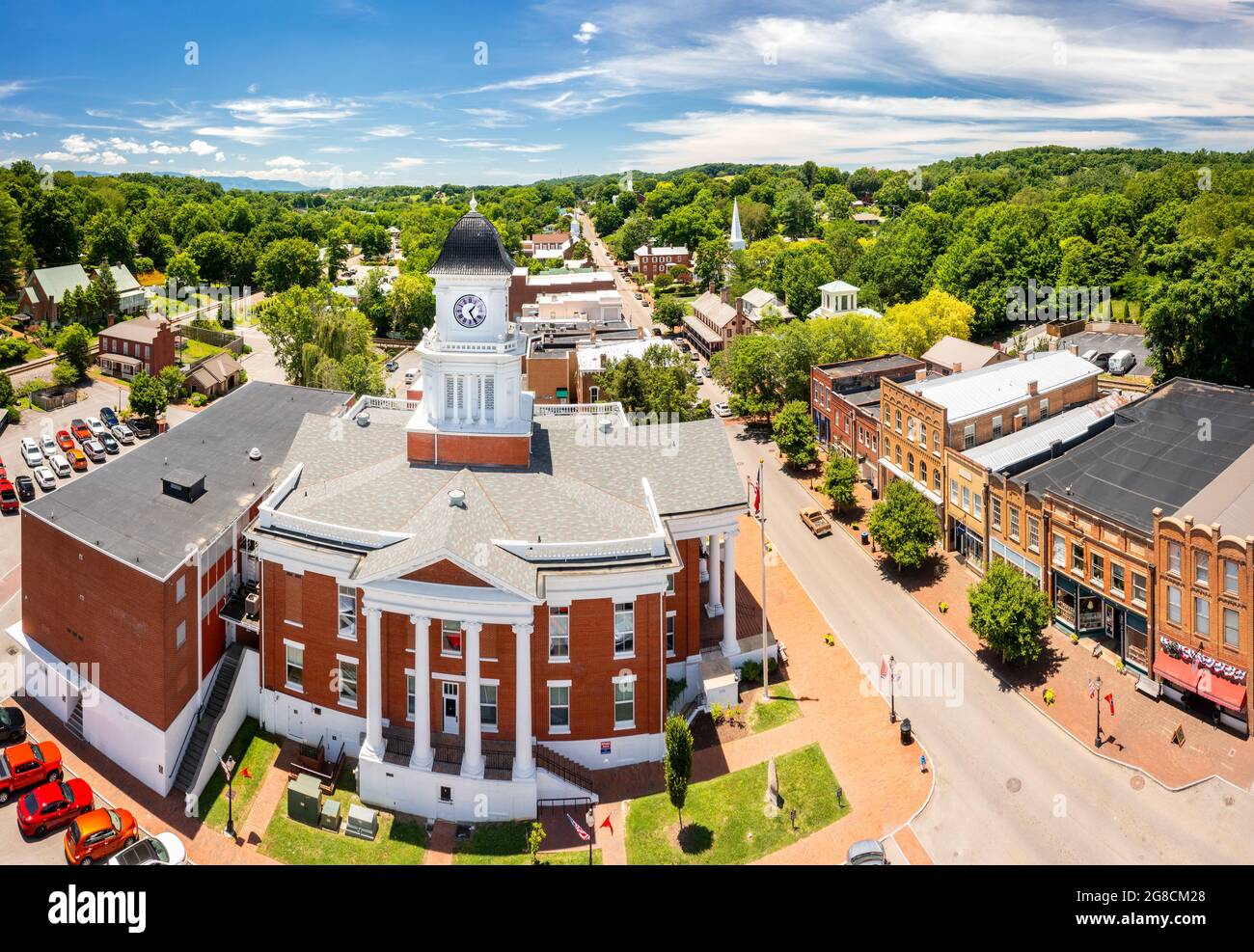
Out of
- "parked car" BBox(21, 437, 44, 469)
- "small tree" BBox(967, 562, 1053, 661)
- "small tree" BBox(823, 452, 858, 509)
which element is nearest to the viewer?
"small tree" BBox(967, 562, 1053, 661)

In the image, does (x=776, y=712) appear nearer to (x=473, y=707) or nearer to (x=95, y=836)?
(x=473, y=707)

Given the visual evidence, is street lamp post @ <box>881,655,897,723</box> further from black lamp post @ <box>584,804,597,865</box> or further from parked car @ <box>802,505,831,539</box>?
parked car @ <box>802,505,831,539</box>

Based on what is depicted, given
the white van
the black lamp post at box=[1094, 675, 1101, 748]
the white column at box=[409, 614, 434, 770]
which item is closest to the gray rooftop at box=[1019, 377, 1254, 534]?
the black lamp post at box=[1094, 675, 1101, 748]

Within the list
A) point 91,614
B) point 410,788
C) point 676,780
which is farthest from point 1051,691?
point 91,614

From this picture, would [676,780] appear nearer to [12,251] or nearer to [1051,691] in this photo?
[1051,691]

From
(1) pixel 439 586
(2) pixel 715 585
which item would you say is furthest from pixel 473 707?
(2) pixel 715 585

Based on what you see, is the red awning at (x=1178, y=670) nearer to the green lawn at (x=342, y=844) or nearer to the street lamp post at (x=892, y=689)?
the street lamp post at (x=892, y=689)

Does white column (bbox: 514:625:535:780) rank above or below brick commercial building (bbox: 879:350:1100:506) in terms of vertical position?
below
